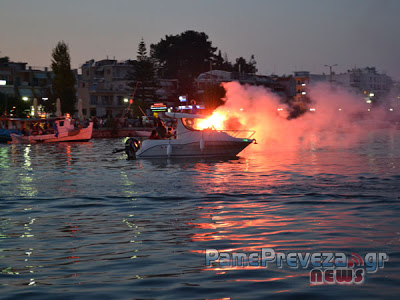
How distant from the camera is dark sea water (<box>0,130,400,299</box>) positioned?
31.0 feet

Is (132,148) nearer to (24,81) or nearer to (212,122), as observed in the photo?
(212,122)

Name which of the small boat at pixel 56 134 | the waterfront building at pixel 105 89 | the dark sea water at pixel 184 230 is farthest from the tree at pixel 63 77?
the dark sea water at pixel 184 230

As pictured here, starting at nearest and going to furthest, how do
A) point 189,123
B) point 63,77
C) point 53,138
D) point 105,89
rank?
point 189,123, point 53,138, point 63,77, point 105,89

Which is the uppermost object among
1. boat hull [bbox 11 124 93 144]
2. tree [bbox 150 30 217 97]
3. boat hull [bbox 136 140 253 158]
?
tree [bbox 150 30 217 97]

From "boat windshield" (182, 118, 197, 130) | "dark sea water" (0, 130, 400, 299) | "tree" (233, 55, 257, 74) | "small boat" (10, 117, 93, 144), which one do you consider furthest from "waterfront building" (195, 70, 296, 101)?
"dark sea water" (0, 130, 400, 299)

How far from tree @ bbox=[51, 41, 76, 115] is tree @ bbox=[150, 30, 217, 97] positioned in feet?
147

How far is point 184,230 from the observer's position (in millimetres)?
14070

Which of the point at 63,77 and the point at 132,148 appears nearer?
the point at 132,148

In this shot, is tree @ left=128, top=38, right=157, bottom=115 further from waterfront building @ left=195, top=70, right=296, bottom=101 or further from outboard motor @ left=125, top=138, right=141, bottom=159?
outboard motor @ left=125, top=138, right=141, bottom=159

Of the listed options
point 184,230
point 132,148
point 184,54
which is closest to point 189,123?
point 132,148

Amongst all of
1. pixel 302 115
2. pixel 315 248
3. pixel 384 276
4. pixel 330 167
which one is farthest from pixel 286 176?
pixel 302 115

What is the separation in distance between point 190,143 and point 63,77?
255 feet

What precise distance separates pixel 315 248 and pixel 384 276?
217 cm

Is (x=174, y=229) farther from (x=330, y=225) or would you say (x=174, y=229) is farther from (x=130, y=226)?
(x=330, y=225)
